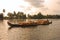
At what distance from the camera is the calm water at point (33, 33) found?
21.3 ft

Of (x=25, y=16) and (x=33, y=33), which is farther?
(x=33, y=33)

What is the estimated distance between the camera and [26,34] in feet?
22.1

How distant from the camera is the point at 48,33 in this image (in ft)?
22.1

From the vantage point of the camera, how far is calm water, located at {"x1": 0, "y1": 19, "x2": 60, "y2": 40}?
21.3 ft

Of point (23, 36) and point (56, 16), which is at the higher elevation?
point (56, 16)

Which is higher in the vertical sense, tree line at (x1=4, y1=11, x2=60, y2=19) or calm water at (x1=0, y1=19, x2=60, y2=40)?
tree line at (x1=4, y1=11, x2=60, y2=19)

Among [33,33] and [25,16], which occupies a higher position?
[25,16]

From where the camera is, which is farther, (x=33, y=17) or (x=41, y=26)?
(x=41, y=26)

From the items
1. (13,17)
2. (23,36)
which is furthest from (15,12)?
(23,36)

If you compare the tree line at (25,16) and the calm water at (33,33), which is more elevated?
the tree line at (25,16)

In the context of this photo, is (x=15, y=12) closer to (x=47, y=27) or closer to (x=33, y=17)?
(x=33, y=17)

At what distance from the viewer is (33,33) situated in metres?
6.86

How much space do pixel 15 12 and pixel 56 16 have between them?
3.06ft

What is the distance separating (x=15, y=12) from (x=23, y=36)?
22.2 inches
